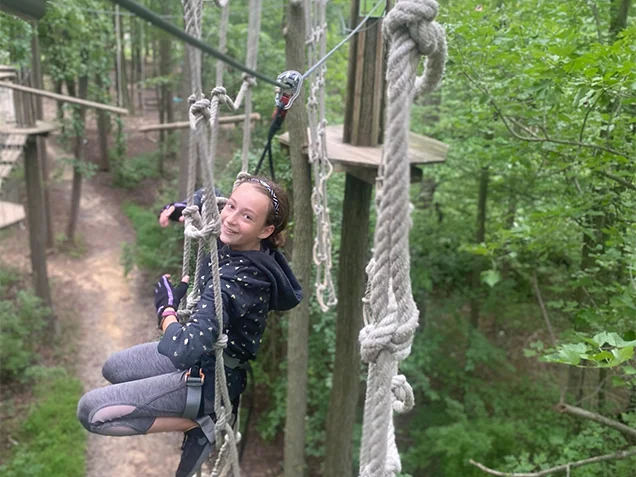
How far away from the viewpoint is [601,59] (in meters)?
1.97

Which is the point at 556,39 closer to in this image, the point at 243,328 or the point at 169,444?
the point at 243,328

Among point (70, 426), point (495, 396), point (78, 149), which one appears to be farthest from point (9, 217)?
point (495, 396)

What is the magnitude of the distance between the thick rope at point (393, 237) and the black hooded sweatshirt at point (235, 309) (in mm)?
503

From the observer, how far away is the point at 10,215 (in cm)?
511

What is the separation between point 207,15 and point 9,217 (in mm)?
4179

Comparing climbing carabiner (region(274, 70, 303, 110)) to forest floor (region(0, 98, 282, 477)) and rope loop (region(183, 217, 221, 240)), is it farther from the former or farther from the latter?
forest floor (region(0, 98, 282, 477))

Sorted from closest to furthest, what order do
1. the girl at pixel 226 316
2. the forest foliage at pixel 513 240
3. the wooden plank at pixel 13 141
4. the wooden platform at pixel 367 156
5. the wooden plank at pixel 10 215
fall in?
the girl at pixel 226 316 < the forest foliage at pixel 513 240 < the wooden platform at pixel 367 156 < the wooden plank at pixel 10 215 < the wooden plank at pixel 13 141

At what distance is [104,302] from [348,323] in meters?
4.55

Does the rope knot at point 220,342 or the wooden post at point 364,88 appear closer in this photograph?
the rope knot at point 220,342

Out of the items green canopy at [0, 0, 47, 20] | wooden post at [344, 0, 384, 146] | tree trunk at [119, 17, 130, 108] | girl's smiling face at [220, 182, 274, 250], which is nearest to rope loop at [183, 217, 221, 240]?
girl's smiling face at [220, 182, 274, 250]

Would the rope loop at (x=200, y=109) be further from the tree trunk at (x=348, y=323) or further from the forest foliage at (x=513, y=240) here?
the tree trunk at (x=348, y=323)

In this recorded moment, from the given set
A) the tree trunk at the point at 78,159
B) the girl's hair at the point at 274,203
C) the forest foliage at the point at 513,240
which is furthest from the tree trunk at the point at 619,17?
the tree trunk at the point at 78,159

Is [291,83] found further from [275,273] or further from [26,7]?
[26,7]

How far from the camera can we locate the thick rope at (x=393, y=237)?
32.8 inches
